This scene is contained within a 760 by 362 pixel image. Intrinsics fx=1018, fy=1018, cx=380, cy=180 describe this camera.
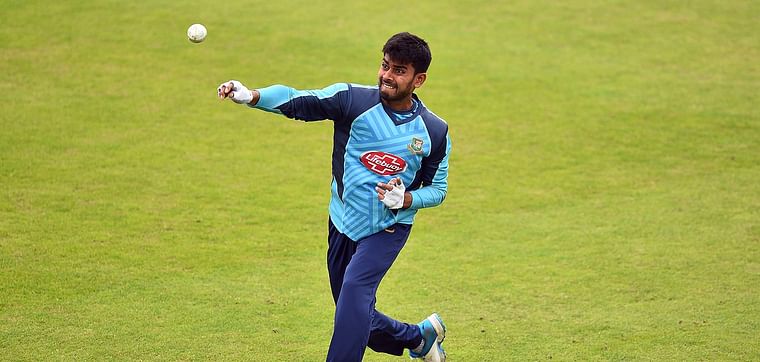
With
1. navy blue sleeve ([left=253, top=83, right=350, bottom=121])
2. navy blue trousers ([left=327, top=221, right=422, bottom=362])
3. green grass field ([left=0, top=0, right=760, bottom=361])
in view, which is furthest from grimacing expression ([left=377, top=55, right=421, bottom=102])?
green grass field ([left=0, top=0, right=760, bottom=361])

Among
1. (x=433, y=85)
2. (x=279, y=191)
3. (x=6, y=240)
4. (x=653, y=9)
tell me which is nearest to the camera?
(x=6, y=240)

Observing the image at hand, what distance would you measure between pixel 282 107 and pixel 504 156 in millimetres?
6195

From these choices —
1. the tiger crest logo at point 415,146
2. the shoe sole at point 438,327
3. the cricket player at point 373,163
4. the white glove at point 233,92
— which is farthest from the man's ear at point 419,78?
the shoe sole at point 438,327

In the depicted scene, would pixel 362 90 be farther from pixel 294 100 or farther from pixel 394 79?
pixel 294 100

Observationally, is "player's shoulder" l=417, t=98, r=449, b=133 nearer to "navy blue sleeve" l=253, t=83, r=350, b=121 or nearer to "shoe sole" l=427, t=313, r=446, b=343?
"navy blue sleeve" l=253, t=83, r=350, b=121

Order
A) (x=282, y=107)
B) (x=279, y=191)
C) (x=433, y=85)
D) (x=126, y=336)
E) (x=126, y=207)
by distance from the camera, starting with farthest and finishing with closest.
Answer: (x=433, y=85), (x=279, y=191), (x=126, y=207), (x=126, y=336), (x=282, y=107)

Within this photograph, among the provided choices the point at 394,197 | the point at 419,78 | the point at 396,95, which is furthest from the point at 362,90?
the point at 394,197

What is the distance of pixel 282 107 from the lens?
237 inches

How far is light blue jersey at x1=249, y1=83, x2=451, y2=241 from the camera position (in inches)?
243

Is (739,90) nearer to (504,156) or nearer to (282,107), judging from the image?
(504,156)

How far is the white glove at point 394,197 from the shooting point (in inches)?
241

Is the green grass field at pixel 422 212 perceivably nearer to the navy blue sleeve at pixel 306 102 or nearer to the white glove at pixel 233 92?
the navy blue sleeve at pixel 306 102

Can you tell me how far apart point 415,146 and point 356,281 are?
0.90 m

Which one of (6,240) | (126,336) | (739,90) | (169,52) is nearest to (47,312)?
(126,336)
